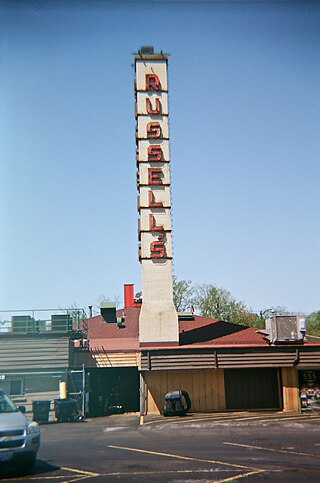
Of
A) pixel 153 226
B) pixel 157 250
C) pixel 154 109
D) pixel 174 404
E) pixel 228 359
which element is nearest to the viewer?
pixel 174 404

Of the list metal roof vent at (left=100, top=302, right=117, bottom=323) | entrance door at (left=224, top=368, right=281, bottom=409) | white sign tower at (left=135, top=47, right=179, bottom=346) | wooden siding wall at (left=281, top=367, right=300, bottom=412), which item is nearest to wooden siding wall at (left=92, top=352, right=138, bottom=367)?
metal roof vent at (left=100, top=302, right=117, bottom=323)

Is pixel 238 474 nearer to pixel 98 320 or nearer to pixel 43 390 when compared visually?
pixel 43 390

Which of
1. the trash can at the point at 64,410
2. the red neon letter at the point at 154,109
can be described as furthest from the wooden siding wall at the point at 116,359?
the red neon letter at the point at 154,109

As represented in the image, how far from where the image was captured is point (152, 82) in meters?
30.2

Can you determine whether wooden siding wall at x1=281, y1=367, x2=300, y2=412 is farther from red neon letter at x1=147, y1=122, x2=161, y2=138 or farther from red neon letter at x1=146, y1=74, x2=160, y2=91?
red neon letter at x1=146, y1=74, x2=160, y2=91

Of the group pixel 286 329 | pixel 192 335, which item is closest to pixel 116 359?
pixel 192 335

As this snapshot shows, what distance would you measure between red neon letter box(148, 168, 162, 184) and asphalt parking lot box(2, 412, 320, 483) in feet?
41.8

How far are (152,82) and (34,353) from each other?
16589mm

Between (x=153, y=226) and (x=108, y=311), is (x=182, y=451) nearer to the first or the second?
(x=153, y=226)

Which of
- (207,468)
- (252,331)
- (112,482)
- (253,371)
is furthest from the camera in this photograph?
(252,331)

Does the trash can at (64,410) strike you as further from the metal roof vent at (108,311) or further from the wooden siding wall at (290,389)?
the wooden siding wall at (290,389)

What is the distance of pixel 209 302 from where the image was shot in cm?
6194

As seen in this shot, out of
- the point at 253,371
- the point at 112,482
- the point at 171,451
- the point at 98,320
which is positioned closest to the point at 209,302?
the point at 98,320

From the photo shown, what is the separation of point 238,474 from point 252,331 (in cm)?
2088
